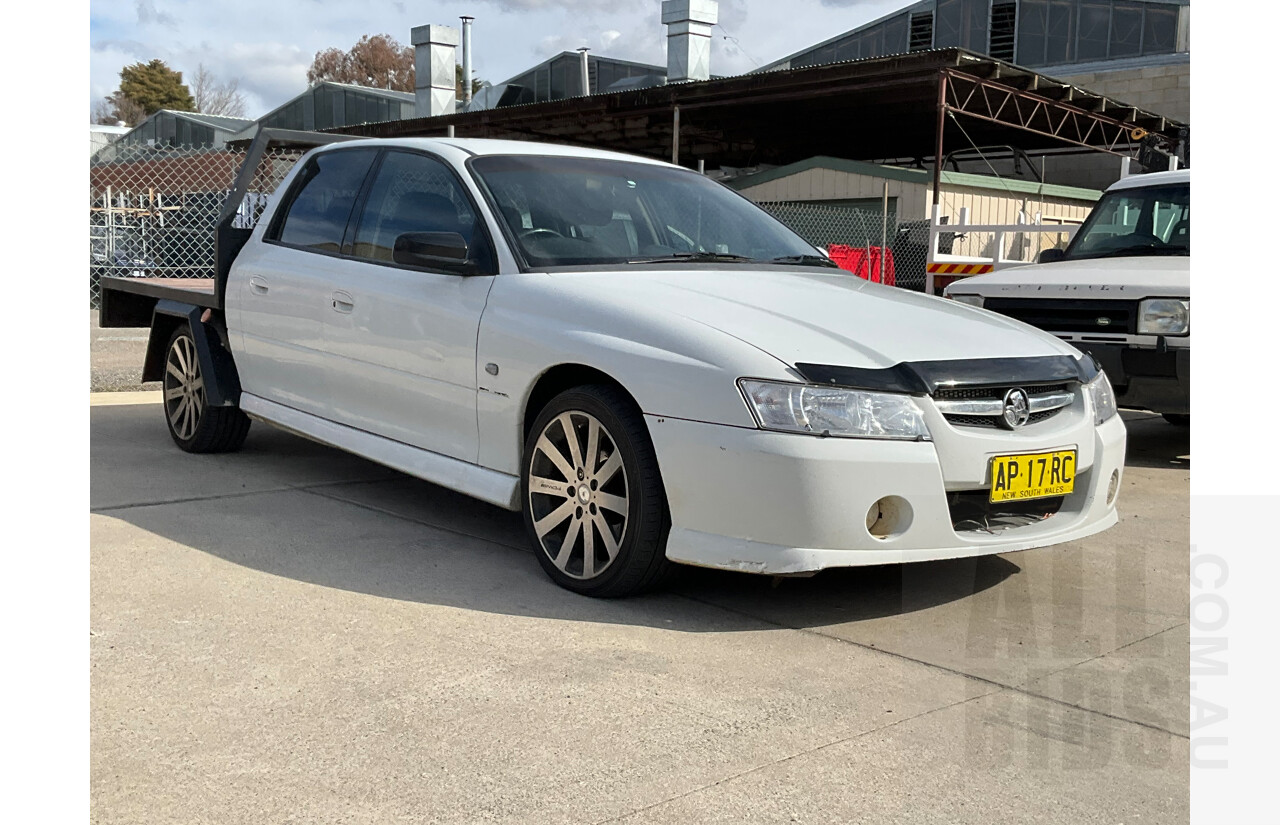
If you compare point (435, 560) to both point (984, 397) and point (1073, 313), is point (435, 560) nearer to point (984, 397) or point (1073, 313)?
point (984, 397)

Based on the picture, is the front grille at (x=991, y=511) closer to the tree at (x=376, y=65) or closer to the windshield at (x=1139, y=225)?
the windshield at (x=1139, y=225)

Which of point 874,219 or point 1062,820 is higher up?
point 874,219

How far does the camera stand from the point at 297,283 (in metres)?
5.79

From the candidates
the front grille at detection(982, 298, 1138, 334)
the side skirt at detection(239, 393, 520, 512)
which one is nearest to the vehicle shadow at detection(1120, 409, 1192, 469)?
the front grille at detection(982, 298, 1138, 334)

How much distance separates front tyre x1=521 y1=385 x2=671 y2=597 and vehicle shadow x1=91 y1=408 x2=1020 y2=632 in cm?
11

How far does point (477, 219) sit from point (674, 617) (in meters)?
1.83

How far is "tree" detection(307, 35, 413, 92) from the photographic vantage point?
76438mm

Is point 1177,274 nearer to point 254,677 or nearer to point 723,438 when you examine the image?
point 723,438

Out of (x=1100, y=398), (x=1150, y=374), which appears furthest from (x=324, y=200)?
(x=1150, y=374)

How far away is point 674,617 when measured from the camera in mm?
4195

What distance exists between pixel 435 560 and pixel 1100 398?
262cm

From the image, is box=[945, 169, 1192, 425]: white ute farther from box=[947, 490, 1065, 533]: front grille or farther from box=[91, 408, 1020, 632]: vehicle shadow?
box=[947, 490, 1065, 533]: front grille

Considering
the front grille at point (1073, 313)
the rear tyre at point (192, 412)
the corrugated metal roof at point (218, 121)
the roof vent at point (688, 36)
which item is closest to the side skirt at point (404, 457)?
the rear tyre at point (192, 412)
